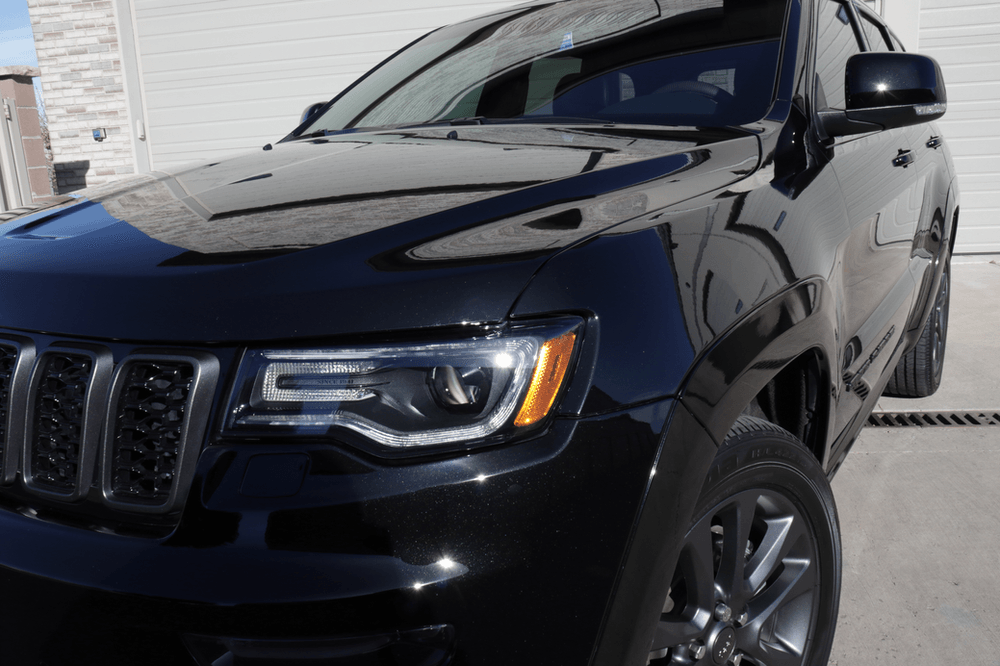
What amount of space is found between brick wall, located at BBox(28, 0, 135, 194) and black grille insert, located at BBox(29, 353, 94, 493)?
829 centimetres

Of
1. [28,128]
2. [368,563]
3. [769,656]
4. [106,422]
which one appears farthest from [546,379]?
[28,128]

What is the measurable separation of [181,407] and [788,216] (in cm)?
110

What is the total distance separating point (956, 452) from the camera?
2916mm

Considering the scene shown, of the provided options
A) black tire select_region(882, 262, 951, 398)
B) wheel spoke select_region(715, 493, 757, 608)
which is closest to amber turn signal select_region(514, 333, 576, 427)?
wheel spoke select_region(715, 493, 757, 608)

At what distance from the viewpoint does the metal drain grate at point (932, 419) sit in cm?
319

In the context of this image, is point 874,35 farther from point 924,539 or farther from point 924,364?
point 924,539

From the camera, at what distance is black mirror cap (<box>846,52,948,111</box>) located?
1.91 metres

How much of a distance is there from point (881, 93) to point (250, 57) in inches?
271

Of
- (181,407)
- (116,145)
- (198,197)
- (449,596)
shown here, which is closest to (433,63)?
(198,197)

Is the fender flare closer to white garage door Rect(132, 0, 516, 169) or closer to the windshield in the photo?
the windshield

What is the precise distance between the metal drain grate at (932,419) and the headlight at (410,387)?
268 centimetres

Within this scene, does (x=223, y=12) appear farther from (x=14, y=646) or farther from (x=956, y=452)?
(x=14, y=646)

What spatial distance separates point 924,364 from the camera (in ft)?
11.1

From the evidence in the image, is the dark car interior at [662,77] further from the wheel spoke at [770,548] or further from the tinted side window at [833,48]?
the wheel spoke at [770,548]
